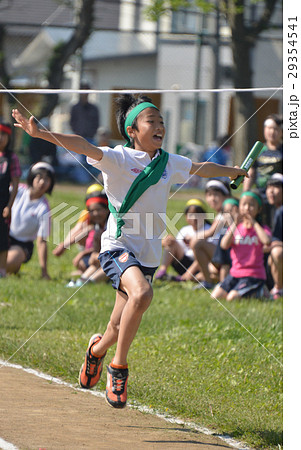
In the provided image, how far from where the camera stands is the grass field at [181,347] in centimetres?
508

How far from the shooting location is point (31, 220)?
9570 millimetres

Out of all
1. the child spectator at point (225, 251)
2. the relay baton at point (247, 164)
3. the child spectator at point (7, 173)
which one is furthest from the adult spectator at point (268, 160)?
the relay baton at point (247, 164)

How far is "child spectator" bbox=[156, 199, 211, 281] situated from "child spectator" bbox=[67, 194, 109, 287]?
88cm

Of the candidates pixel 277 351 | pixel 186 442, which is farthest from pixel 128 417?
pixel 277 351

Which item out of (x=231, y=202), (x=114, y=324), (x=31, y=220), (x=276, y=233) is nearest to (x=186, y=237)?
(x=231, y=202)

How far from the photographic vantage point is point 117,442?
14.0ft

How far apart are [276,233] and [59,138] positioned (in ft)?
15.8

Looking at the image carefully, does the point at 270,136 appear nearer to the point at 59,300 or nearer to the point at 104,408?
the point at 59,300

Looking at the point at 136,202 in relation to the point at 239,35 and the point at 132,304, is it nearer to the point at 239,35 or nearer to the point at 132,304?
the point at 132,304

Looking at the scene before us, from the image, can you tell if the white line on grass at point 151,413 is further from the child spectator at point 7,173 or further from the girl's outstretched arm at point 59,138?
the child spectator at point 7,173

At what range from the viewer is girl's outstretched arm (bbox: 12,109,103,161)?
4215 millimetres

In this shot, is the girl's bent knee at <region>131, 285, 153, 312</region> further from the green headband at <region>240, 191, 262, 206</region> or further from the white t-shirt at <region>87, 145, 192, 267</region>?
the green headband at <region>240, 191, 262, 206</region>

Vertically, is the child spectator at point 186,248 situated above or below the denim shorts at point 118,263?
below

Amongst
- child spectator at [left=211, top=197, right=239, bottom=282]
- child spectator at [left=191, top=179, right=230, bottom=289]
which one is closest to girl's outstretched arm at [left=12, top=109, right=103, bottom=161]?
child spectator at [left=211, top=197, right=239, bottom=282]
